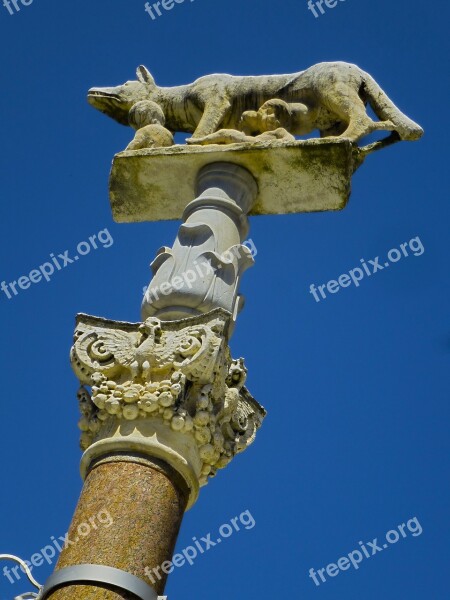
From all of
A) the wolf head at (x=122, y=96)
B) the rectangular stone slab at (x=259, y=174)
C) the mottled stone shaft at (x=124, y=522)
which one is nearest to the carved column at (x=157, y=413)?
the mottled stone shaft at (x=124, y=522)

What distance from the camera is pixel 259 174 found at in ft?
31.7

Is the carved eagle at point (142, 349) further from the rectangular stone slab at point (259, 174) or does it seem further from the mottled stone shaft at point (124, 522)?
the rectangular stone slab at point (259, 174)

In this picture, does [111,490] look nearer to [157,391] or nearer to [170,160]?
[157,391]

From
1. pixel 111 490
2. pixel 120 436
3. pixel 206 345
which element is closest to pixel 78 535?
pixel 111 490

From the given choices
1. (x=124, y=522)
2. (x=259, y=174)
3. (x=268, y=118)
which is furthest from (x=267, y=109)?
(x=124, y=522)

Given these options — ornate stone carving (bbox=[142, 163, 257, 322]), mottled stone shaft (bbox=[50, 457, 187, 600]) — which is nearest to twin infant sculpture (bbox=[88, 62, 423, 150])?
ornate stone carving (bbox=[142, 163, 257, 322])

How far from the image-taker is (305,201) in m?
10.0

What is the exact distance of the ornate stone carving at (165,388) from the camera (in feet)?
22.9

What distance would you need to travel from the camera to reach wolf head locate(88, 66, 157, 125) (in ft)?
36.0

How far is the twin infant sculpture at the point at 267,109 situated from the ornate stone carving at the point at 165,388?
2950 millimetres

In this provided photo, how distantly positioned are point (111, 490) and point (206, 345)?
1226 millimetres

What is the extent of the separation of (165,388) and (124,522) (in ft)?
3.46

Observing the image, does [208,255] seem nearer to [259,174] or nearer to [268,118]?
[259,174]

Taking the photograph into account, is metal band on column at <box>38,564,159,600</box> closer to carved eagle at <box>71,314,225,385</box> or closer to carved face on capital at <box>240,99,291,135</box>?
carved eagle at <box>71,314,225,385</box>
